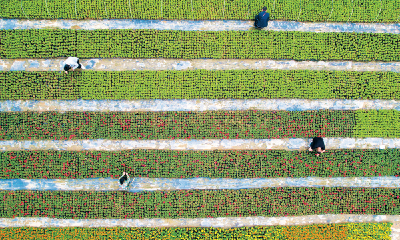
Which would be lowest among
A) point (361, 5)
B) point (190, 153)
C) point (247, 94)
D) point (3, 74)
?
Answer: point (190, 153)

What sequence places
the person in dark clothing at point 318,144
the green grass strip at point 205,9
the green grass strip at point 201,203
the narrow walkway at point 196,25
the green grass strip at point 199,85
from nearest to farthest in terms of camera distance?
the person in dark clothing at point 318,144, the green grass strip at point 201,203, the green grass strip at point 199,85, the green grass strip at point 205,9, the narrow walkway at point 196,25

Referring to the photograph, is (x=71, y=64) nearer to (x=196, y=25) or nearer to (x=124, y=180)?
(x=124, y=180)

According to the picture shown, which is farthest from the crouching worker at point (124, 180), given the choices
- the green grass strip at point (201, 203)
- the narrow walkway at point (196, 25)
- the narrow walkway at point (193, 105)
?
the narrow walkway at point (196, 25)

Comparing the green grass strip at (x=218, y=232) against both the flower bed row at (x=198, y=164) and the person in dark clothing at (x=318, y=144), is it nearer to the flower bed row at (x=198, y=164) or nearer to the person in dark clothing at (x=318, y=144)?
the flower bed row at (x=198, y=164)

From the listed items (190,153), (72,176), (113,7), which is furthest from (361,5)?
(72,176)

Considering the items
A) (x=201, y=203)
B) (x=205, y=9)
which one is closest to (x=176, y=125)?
(x=201, y=203)

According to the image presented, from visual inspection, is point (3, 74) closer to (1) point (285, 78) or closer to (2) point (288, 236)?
(1) point (285, 78)
